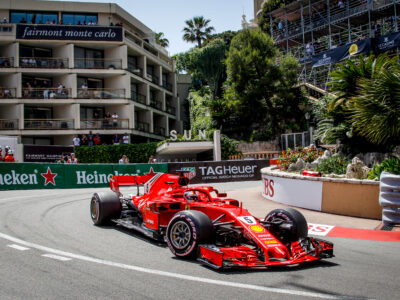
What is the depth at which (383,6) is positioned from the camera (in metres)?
32.2

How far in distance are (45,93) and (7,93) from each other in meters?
3.29

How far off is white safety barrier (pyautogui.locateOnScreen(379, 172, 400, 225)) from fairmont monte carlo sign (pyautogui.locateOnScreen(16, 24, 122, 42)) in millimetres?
33977

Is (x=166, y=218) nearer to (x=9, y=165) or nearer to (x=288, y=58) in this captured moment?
(x=9, y=165)

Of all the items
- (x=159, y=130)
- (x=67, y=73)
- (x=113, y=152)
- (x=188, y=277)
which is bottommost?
(x=188, y=277)

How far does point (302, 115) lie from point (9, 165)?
76.7 ft

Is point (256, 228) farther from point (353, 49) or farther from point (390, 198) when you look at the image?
point (353, 49)

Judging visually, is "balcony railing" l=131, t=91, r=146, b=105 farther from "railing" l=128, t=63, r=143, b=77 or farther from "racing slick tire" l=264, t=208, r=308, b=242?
"racing slick tire" l=264, t=208, r=308, b=242

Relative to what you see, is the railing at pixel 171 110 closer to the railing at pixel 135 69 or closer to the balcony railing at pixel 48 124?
the railing at pixel 135 69

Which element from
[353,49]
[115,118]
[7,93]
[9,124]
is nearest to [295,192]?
[353,49]

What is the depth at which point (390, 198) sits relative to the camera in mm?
9664

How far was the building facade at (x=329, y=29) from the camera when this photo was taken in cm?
3095

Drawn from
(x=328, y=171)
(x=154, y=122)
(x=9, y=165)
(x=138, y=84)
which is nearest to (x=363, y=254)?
(x=328, y=171)

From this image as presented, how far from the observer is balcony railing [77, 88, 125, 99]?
3812 cm

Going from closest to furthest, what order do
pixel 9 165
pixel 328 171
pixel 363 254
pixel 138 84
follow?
pixel 363 254 < pixel 328 171 < pixel 9 165 < pixel 138 84
